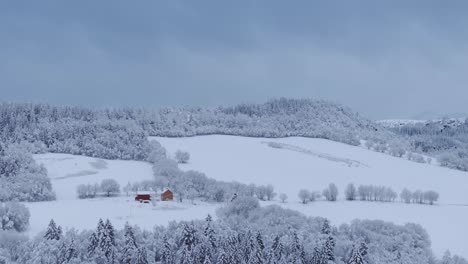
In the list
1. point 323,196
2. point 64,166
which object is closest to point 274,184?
point 323,196

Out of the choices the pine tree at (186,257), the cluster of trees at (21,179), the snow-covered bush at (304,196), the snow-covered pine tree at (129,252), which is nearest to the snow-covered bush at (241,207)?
the pine tree at (186,257)

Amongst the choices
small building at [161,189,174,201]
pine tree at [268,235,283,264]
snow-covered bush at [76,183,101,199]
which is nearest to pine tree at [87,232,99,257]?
pine tree at [268,235,283,264]

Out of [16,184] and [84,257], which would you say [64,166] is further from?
[84,257]

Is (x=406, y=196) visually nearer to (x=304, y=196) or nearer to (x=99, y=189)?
(x=304, y=196)

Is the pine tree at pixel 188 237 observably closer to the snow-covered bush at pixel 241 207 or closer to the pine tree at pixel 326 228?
the snow-covered bush at pixel 241 207

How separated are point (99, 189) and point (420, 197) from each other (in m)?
71.8

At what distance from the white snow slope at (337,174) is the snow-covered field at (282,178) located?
211mm

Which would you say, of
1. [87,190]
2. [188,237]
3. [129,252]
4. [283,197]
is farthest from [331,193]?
[129,252]

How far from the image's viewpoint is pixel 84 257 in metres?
74.7

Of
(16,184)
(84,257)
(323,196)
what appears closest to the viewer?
(84,257)

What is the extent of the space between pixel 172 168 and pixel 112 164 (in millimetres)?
21991

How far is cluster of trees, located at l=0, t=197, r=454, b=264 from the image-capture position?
74500 millimetres

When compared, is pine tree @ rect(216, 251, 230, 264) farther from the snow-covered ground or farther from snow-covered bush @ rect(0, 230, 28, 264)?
snow-covered bush @ rect(0, 230, 28, 264)

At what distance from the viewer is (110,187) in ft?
369
